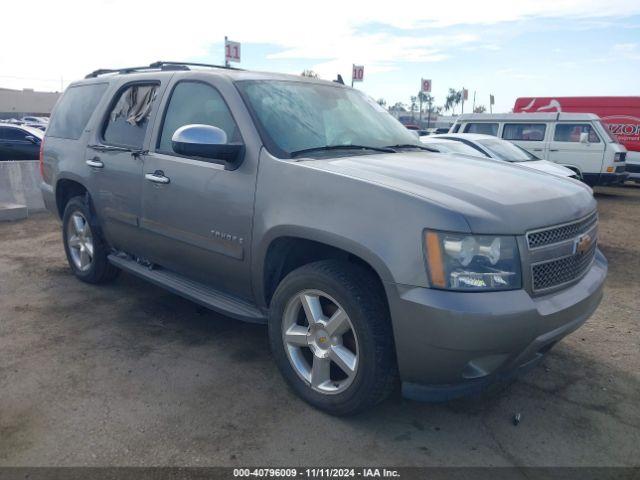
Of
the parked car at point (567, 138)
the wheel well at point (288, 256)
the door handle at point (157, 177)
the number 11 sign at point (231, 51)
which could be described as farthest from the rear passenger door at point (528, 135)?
the wheel well at point (288, 256)

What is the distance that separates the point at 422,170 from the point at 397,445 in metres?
1.47

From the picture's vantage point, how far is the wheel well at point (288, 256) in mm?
3111

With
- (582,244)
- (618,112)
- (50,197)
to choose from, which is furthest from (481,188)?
(618,112)

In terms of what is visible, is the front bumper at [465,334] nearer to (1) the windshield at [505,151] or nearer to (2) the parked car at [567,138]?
(1) the windshield at [505,151]

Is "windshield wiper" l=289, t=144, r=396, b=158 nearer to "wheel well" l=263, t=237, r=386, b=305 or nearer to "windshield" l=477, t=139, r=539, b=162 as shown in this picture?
"wheel well" l=263, t=237, r=386, b=305

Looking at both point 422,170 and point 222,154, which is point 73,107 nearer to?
point 222,154

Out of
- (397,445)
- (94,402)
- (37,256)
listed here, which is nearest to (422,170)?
(397,445)

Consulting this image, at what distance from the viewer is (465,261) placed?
8.04ft

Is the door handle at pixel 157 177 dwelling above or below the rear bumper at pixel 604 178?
above

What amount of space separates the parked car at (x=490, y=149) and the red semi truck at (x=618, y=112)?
6.34 m

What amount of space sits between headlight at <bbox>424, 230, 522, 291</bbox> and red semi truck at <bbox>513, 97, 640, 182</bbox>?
557 inches

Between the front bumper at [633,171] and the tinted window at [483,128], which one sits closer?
the tinted window at [483,128]

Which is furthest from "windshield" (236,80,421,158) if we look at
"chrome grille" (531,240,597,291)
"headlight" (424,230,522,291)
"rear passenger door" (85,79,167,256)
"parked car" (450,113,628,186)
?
"parked car" (450,113,628,186)

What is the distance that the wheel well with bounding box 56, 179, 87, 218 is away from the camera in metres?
5.11
